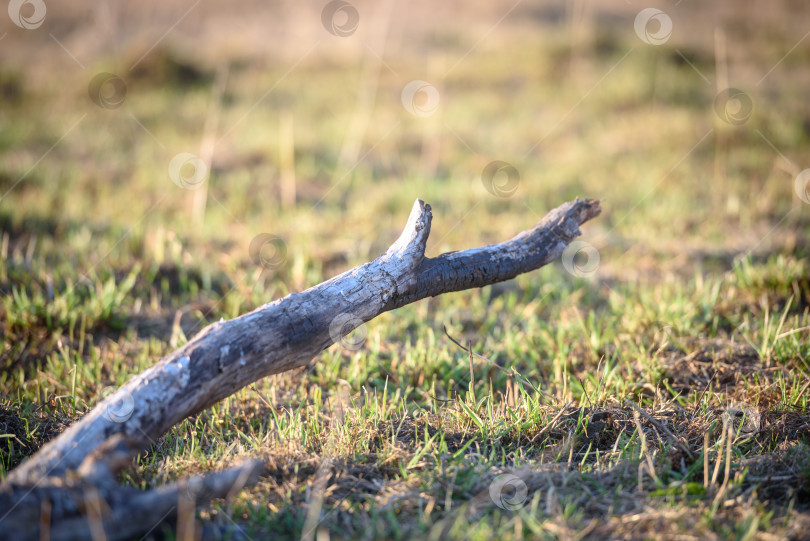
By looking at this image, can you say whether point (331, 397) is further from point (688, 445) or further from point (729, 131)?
point (729, 131)

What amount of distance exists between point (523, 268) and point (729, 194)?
3.72m

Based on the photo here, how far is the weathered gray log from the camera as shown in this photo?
146 centimetres

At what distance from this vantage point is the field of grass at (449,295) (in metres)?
1.69

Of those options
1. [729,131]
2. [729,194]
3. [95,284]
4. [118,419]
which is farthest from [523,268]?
[729,131]

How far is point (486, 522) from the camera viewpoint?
59.4 inches
